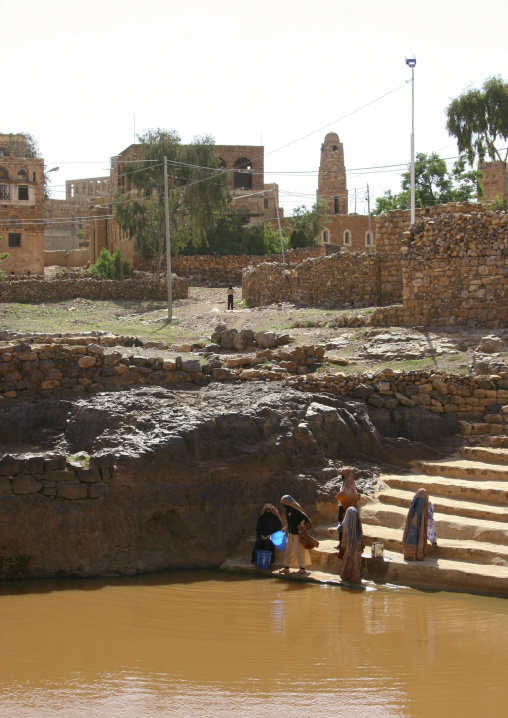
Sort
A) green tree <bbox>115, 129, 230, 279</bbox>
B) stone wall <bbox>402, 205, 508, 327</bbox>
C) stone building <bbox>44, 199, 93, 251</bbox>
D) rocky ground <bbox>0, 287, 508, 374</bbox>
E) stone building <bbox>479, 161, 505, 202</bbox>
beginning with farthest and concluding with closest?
1. stone building <bbox>44, 199, 93, 251</bbox>
2. stone building <bbox>479, 161, 505, 202</bbox>
3. green tree <bbox>115, 129, 230, 279</bbox>
4. stone wall <bbox>402, 205, 508, 327</bbox>
5. rocky ground <bbox>0, 287, 508, 374</bbox>

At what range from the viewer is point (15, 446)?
36.1 ft

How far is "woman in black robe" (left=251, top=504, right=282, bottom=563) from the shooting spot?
9828mm

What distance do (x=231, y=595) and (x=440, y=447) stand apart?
191 inches

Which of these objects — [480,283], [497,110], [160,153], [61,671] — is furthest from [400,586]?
[160,153]

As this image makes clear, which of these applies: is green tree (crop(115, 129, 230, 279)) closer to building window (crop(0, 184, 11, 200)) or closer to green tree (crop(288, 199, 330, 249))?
green tree (crop(288, 199, 330, 249))

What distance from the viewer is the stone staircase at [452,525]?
29.0ft

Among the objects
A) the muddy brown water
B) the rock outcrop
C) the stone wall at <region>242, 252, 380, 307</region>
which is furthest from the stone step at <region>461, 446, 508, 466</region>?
the stone wall at <region>242, 252, 380, 307</region>

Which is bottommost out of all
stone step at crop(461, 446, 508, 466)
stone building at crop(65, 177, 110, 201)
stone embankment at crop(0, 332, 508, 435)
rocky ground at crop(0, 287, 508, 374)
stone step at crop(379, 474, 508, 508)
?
stone step at crop(379, 474, 508, 508)

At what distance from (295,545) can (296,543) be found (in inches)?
1.1

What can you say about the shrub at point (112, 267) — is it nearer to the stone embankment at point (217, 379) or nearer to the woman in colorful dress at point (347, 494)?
the stone embankment at point (217, 379)

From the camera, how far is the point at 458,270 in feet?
54.8

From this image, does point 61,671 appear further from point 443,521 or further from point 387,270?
point 387,270

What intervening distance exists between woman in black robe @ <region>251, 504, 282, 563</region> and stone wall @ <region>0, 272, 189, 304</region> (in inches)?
852

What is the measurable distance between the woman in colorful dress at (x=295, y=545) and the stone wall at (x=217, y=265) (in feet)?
92.4
